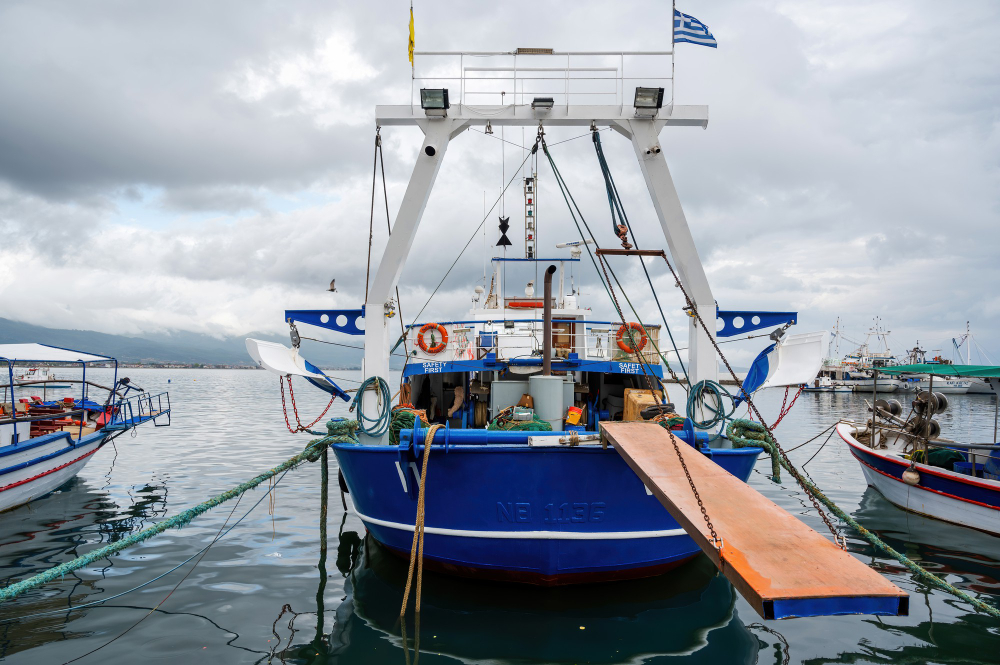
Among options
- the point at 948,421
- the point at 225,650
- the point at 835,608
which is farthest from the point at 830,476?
the point at 948,421

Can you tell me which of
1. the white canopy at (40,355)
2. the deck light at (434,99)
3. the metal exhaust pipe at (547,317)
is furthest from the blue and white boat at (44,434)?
the metal exhaust pipe at (547,317)

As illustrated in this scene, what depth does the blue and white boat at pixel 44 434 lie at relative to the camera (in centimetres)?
1215

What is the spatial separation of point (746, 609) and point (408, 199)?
7.49 m

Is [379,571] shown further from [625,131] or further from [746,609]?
[625,131]

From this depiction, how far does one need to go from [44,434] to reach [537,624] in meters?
14.7

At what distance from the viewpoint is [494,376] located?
37.9ft

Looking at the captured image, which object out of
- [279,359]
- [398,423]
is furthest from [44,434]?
[398,423]

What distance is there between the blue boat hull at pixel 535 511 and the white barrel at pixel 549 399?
2219 millimetres

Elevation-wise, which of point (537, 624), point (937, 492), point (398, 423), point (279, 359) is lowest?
point (537, 624)

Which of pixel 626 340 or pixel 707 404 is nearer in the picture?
pixel 707 404

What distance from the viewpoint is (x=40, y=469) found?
42.3ft

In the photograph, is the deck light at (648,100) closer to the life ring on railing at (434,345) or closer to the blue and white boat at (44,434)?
the life ring on railing at (434,345)

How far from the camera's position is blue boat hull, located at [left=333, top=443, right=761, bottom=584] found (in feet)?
21.2

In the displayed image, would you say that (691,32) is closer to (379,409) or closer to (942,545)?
(379,409)
